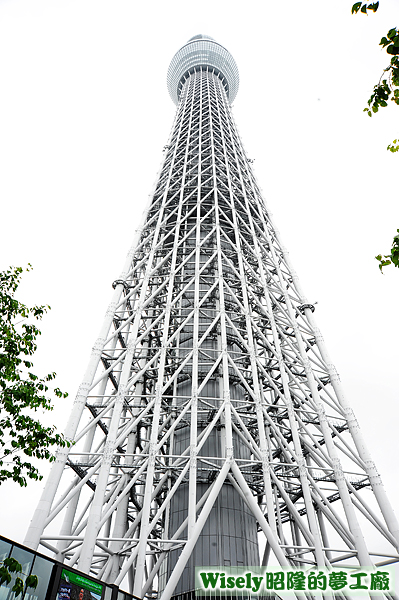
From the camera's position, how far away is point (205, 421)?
2456 cm

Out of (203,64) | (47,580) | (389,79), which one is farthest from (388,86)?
(203,64)

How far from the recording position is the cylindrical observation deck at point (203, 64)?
6356 centimetres

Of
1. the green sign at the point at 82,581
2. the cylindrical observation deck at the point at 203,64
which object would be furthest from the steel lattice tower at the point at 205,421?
the cylindrical observation deck at the point at 203,64

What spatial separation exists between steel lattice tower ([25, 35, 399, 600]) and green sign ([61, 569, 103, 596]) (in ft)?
7.95

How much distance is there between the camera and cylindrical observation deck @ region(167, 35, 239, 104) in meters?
63.6

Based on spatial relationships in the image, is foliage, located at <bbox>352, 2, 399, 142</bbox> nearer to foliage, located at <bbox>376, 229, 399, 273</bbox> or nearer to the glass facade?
foliage, located at <bbox>376, 229, 399, 273</bbox>

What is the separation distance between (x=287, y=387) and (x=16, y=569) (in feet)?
60.5

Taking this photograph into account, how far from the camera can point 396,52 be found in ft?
24.2

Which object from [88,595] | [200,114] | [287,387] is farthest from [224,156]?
[88,595]

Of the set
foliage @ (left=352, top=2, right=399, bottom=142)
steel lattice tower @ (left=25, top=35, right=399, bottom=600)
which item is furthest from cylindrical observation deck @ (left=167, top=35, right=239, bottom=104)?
foliage @ (left=352, top=2, right=399, bottom=142)

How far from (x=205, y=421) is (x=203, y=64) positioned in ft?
185

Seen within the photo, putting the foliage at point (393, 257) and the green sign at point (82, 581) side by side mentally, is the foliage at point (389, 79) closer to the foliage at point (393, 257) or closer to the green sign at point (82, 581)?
the foliage at point (393, 257)

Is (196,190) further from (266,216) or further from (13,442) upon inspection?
(13,442)

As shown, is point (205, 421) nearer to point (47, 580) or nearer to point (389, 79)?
point (47, 580)
